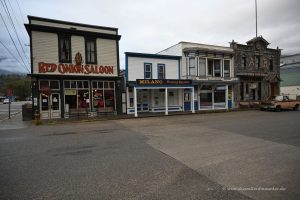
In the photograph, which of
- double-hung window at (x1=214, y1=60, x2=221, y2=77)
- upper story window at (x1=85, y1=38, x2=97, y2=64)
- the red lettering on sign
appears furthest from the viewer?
double-hung window at (x1=214, y1=60, x2=221, y2=77)

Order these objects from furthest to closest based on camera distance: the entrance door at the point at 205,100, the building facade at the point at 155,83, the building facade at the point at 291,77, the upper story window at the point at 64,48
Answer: the building facade at the point at 291,77 < the entrance door at the point at 205,100 < the building facade at the point at 155,83 < the upper story window at the point at 64,48

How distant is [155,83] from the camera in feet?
69.5

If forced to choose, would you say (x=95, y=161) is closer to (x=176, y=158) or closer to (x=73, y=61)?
(x=176, y=158)

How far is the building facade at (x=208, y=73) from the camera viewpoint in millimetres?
24641

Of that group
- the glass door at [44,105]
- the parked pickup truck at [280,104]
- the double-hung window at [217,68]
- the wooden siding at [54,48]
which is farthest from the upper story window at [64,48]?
the parked pickup truck at [280,104]

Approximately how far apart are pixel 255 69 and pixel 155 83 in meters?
17.0

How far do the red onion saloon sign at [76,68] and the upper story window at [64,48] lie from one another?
0.54 meters

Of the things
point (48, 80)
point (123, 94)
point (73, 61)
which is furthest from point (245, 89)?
point (48, 80)

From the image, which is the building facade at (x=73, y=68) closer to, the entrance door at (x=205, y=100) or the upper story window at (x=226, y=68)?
the entrance door at (x=205, y=100)

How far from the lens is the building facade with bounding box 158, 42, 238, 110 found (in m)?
24.6

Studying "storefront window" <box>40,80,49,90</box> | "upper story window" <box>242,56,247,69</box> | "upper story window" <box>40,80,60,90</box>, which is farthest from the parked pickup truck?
"storefront window" <box>40,80,49,90</box>

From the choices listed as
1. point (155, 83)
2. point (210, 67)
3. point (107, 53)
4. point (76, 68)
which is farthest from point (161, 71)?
point (76, 68)

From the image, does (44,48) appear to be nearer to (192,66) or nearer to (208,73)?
(192,66)

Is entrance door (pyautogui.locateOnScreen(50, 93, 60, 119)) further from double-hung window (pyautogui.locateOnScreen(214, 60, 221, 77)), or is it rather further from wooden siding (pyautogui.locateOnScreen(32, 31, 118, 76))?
double-hung window (pyautogui.locateOnScreen(214, 60, 221, 77))
